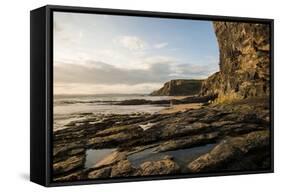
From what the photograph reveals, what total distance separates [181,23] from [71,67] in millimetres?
1401

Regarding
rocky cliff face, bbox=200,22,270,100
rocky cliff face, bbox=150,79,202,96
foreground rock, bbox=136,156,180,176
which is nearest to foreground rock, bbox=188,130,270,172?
foreground rock, bbox=136,156,180,176

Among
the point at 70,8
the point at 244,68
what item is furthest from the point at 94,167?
the point at 244,68

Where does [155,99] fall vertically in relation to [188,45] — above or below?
below

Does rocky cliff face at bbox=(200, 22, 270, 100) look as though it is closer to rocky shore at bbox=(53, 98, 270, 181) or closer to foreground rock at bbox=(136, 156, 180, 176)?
rocky shore at bbox=(53, 98, 270, 181)

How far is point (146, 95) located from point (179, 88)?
16.5 inches

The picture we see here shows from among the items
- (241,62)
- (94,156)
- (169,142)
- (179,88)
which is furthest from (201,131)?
(94,156)

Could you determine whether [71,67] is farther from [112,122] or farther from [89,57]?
[112,122]

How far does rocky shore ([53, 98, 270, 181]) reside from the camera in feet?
23.9

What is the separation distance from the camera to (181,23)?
25.9 feet

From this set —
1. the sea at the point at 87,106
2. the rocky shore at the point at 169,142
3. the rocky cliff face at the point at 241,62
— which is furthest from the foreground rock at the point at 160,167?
the rocky cliff face at the point at 241,62

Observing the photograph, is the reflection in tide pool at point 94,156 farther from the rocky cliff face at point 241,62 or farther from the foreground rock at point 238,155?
the rocky cliff face at point 241,62

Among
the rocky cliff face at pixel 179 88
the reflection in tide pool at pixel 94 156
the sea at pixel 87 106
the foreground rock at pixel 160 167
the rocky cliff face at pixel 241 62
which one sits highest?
the rocky cliff face at pixel 241 62

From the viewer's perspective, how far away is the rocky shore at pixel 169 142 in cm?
727

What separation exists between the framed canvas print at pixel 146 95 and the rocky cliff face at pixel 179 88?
11 millimetres
